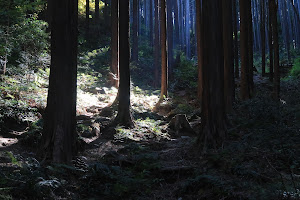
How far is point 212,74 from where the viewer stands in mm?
6117

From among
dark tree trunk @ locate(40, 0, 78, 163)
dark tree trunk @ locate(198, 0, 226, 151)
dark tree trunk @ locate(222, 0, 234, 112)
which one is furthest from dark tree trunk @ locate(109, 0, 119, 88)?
dark tree trunk @ locate(40, 0, 78, 163)

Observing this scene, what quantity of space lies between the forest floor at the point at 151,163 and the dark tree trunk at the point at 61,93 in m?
0.40

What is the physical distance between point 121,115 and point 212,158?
4677mm

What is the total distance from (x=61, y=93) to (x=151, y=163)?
2225 millimetres

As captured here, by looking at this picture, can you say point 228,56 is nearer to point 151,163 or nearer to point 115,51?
point 115,51

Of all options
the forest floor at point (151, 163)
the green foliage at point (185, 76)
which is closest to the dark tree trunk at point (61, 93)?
the forest floor at point (151, 163)

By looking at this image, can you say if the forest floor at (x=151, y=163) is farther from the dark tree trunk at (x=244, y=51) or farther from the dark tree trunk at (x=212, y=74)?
the dark tree trunk at (x=244, y=51)

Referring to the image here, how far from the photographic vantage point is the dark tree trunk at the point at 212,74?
6055mm

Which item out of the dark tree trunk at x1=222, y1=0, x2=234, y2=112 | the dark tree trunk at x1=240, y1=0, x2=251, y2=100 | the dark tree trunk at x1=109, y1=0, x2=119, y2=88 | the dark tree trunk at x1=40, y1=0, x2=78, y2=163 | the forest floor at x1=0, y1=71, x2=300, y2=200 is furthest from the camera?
the dark tree trunk at x1=109, y1=0, x2=119, y2=88

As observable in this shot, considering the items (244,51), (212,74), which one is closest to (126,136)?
(212,74)

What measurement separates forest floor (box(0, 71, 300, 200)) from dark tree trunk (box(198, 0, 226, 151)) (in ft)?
1.90

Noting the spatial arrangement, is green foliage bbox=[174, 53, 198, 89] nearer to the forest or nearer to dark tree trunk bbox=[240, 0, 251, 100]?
dark tree trunk bbox=[240, 0, 251, 100]

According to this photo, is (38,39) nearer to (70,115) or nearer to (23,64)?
(23,64)

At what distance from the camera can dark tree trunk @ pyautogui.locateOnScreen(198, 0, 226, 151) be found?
6.05 metres
